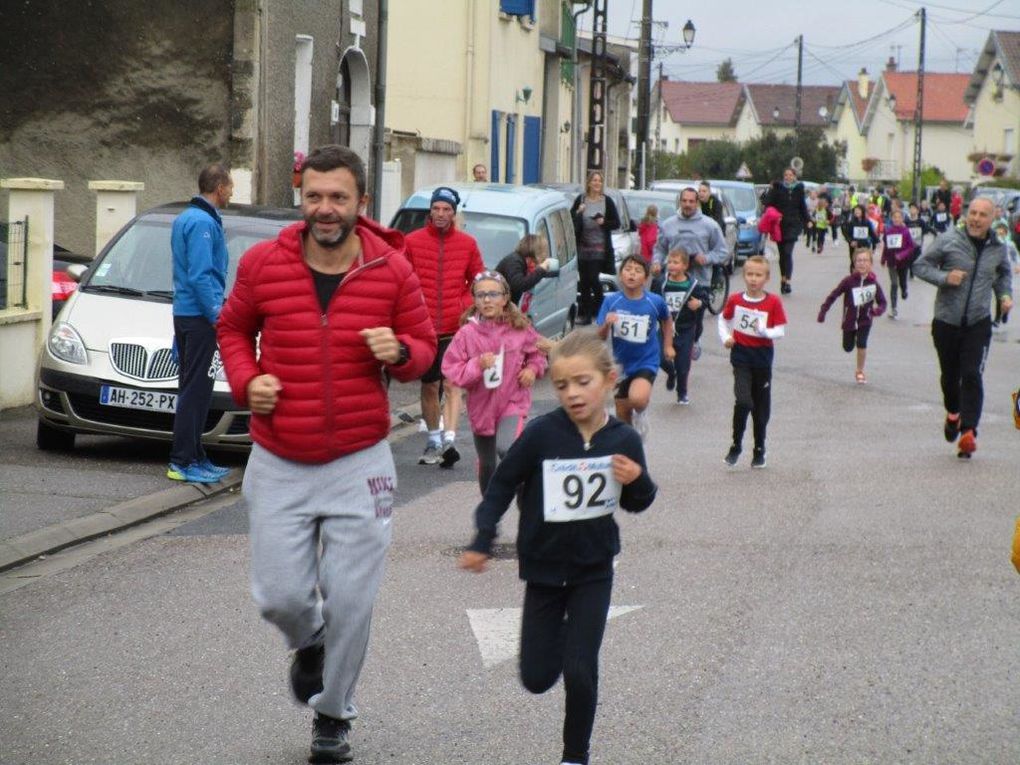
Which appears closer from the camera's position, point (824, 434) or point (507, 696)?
point (507, 696)

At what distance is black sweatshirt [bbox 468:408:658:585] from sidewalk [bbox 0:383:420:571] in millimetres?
4029

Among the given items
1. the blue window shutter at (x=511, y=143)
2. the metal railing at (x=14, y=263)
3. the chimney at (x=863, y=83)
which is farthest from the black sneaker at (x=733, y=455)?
the chimney at (x=863, y=83)

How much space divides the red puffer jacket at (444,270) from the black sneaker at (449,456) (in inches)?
35.1

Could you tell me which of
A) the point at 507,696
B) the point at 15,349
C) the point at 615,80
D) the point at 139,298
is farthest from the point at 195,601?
the point at 615,80

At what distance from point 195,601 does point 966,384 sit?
708 centimetres

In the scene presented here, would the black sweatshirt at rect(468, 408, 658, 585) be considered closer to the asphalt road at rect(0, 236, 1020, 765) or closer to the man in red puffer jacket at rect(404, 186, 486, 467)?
the asphalt road at rect(0, 236, 1020, 765)

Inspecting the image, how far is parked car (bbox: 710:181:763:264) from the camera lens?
4231 cm

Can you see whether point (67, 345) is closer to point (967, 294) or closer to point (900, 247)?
point (967, 294)

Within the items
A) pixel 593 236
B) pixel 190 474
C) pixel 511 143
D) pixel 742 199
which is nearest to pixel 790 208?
pixel 593 236

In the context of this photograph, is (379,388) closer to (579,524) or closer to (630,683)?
(579,524)

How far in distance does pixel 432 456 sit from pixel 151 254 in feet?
8.26

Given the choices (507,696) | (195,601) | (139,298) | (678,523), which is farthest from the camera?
(139,298)

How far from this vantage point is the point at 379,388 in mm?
5617

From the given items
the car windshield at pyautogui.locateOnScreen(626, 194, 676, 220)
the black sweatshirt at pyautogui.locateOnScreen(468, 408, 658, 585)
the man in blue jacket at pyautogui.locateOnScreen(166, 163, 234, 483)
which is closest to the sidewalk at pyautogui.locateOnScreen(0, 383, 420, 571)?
the man in blue jacket at pyautogui.locateOnScreen(166, 163, 234, 483)
